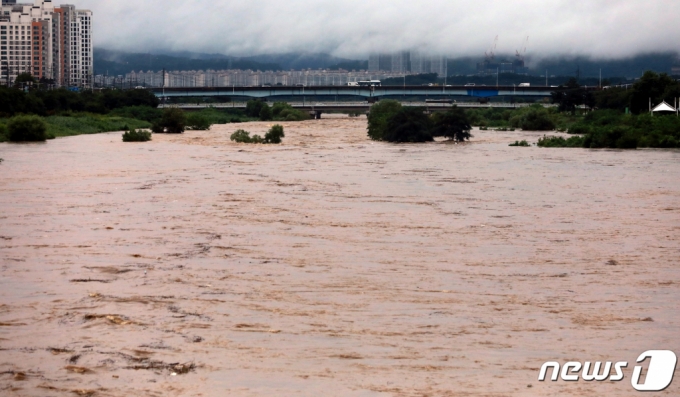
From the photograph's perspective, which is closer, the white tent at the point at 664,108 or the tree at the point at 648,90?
the white tent at the point at 664,108

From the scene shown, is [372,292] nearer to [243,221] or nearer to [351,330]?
[351,330]

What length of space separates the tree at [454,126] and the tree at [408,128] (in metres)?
0.70

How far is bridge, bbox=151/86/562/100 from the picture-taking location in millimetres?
128125

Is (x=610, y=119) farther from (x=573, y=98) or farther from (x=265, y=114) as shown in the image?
(x=265, y=114)

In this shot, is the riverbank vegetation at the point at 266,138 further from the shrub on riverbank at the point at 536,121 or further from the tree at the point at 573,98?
the tree at the point at 573,98

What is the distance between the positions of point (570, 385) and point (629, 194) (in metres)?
18.3

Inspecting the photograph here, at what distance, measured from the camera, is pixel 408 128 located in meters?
55.6

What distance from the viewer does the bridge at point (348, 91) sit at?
420ft

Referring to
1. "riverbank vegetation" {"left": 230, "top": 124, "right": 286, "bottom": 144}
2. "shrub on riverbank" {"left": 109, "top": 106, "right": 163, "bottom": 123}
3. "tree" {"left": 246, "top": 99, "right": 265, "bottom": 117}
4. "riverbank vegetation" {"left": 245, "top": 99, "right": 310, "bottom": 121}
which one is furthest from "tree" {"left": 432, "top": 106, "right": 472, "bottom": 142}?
"tree" {"left": 246, "top": 99, "right": 265, "bottom": 117}

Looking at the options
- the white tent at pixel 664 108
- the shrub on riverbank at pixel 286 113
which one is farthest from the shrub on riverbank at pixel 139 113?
the white tent at pixel 664 108

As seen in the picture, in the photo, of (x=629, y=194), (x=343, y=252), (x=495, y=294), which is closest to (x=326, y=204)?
(x=343, y=252)

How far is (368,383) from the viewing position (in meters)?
8.44

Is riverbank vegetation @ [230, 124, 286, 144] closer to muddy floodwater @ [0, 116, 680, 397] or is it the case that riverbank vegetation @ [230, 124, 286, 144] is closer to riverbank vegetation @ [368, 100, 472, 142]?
riverbank vegetation @ [368, 100, 472, 142]
